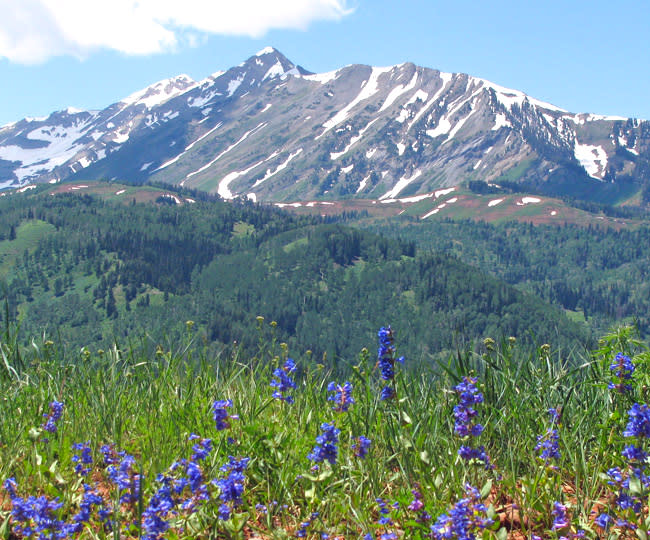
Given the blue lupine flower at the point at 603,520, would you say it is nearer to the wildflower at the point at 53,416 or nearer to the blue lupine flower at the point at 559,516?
the blue lupine flower at the point at 559,516

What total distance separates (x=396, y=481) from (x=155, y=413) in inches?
104

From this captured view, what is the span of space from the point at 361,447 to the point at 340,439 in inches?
32.9

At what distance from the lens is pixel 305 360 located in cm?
809

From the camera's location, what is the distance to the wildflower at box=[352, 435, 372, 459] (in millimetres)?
5215

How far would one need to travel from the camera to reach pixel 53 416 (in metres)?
6.09

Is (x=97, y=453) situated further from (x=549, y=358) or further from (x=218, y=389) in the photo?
(x=549, y=358)

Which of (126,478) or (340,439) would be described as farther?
(340,439)

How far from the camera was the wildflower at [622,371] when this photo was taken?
528cm

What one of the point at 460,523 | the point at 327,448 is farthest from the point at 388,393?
the point at 460,523

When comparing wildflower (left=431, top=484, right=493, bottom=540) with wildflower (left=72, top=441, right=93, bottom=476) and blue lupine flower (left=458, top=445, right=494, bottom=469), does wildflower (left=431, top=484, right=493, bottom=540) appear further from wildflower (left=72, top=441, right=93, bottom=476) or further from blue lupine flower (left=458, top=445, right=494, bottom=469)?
wildflower (left=72, top=441, right=93, bottom=476)

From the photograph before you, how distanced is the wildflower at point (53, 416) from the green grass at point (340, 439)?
0.13 m

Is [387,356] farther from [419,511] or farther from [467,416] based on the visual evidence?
[419,511]

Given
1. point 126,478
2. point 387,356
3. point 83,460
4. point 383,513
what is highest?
point 387,356

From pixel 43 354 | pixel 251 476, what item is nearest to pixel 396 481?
pixel 251 476
